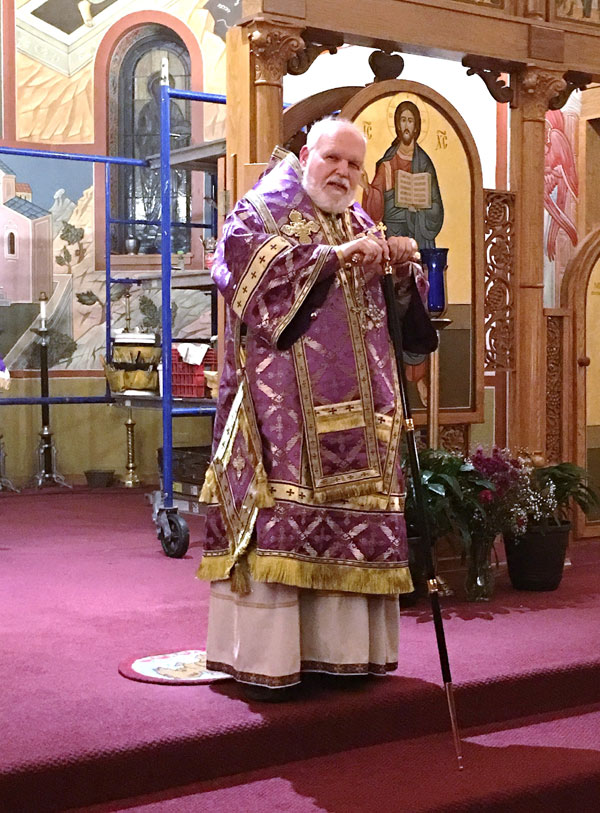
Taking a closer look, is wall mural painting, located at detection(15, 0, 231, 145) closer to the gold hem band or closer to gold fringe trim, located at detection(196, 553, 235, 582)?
gold fringe trim, located at detection(196, 553, 235, 582)

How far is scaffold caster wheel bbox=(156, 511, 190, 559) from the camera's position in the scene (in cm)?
654

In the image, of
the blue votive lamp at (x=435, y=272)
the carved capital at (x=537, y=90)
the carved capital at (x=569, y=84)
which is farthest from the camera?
the carved capital at (x=569, y=84)

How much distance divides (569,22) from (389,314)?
310cm

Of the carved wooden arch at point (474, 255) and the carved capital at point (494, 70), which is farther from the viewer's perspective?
the carved capital at point (494, 70)

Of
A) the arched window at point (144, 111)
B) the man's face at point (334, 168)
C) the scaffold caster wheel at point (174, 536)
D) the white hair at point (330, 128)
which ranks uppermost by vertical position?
the arched window at point (144, 111)

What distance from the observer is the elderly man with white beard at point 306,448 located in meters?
3.87

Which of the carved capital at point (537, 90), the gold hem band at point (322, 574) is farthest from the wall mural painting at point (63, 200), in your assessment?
the gold hem band at point (322, 574)

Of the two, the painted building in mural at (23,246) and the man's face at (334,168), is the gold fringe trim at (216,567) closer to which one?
the man's face at (334,168)

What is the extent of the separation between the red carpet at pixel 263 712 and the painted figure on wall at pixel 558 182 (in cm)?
468

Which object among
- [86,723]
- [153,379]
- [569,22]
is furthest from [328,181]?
[153,379]

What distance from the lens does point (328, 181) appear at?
156 inches

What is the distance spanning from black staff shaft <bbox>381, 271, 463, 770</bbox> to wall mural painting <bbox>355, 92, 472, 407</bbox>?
5.25 ft

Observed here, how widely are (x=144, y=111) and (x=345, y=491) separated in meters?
7.74

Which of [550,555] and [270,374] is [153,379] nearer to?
[550,555]
